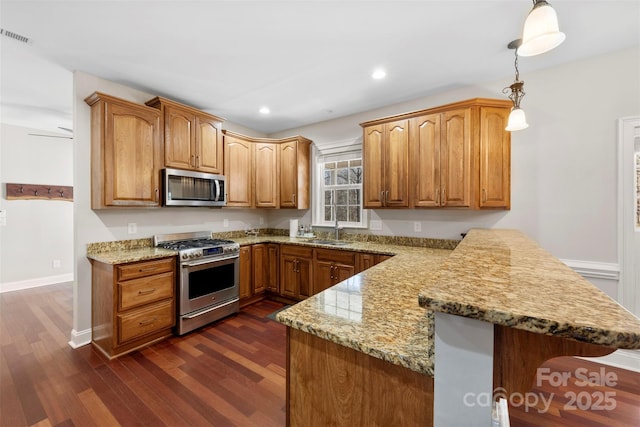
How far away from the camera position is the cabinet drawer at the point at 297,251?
351 cm

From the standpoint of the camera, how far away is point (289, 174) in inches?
162

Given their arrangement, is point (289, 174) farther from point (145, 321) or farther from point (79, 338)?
point (79, 338)

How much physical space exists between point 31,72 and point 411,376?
427 cm

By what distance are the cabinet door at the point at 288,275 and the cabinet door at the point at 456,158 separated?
2.08 meters

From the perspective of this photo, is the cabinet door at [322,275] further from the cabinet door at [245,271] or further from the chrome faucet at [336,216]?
the cabinet door at [245,271]

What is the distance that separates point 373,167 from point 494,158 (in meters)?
1.27

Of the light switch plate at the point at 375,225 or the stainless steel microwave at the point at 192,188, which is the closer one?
the stainless steel microwave at the point at 192,188

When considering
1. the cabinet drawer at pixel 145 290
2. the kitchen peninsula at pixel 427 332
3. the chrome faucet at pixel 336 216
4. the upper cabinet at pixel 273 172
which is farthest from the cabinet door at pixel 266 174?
the kitchen peninsula at pixel 427 332

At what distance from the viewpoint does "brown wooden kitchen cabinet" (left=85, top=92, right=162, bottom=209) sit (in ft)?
8.41

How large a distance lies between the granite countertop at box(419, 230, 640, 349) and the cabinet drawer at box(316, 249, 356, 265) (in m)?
2.22

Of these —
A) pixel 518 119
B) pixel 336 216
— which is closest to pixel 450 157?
pixel 518 119

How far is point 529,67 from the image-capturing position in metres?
2.59

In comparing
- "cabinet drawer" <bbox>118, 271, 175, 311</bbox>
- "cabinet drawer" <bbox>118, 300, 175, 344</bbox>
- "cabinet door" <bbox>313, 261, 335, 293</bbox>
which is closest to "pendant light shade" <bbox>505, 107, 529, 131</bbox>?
"cabinet door" <bbox>313, 261, 335, 293</bbox>

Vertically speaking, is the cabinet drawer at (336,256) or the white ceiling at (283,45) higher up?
the white ceiling at (283,45)
